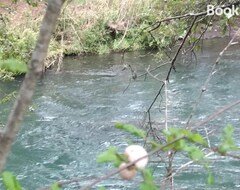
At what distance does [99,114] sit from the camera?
7062 millimetres

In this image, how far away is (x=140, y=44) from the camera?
1044cm

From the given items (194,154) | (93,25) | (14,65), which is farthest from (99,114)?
(14,65)

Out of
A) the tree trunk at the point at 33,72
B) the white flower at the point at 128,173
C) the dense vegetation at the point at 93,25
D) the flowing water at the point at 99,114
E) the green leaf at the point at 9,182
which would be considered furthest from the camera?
the dense vegetation at the point at 93,25

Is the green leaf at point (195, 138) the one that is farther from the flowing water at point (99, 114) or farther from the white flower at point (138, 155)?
the flowing water at point (99, 114)

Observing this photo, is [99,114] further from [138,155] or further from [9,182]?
[138,155]

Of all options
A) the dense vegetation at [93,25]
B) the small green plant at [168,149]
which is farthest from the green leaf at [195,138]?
the dense vegetation at [93,25]

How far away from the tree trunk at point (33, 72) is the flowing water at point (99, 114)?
122 inches

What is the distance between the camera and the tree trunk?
0.53m

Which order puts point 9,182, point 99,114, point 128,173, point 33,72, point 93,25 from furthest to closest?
point 93,25 → point 99,114 → point 9,182 → point 128,173 → point 33,72

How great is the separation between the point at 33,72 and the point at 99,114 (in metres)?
6.53

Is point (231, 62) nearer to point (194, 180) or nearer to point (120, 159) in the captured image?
point (194, 180)

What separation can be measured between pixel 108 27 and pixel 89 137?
6176 millimetres

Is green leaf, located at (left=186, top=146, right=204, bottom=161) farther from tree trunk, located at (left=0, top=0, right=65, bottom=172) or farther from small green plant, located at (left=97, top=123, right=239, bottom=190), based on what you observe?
tree trunk, located at (left=0, top=0, right=65, bottom=172)

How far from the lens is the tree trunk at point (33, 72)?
531 millimetres
